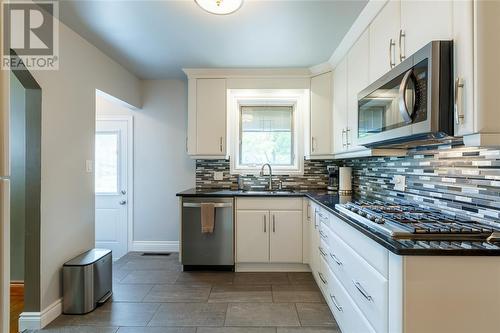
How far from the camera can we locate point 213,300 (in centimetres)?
258

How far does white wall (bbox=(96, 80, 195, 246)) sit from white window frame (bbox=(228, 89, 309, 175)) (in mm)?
650

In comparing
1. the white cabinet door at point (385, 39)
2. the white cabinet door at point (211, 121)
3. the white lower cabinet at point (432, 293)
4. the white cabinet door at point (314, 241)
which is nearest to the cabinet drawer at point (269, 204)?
the white cabinet door at point (314, 241)

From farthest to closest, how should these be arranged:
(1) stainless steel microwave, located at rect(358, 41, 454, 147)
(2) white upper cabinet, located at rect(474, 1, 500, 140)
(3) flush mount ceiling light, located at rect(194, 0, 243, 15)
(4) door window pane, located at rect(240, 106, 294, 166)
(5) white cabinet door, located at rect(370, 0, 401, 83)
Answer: (4) door window pane, located at rect(240, 106, 294, 166) → (3) flush mount ceiling light, located at rect(194, 0, 243, 15) → (5) white cabinet door, located at rect(370, 0, 401, 83) → (1) stainless steel microwave, located at rect(358, 41, 454, 147) → (2) white upper cabinet, located at rect(474, 1, 500, 140)

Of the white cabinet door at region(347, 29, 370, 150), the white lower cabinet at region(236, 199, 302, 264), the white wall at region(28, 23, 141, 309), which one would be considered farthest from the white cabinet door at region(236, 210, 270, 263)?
the white wall at region(28, 23, 141, 309)

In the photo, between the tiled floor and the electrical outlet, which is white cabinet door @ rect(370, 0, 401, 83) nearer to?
the electrical outlet

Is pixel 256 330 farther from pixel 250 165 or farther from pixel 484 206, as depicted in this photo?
pixel 250 165

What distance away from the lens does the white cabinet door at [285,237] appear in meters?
3.22

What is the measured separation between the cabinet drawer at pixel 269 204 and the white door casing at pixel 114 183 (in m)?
1.75

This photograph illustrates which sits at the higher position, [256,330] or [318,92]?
[318,92]

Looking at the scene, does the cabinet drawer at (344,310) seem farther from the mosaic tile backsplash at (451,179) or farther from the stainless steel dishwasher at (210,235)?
the stainless steel dishwasher at (210,235)

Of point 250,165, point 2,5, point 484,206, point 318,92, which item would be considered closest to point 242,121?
point 250,165

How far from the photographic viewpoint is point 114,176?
3990 millimetres

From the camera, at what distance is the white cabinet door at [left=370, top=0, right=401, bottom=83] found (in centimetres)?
176

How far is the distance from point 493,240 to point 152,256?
3.60m
